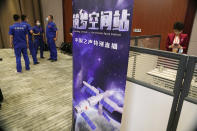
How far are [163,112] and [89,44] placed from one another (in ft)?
2.80

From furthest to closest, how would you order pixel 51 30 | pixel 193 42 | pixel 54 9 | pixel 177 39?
pixel 54 9 → pixel 51 30 → pixel 193 42 → pixel 177 39

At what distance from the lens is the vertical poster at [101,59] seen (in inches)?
41.8

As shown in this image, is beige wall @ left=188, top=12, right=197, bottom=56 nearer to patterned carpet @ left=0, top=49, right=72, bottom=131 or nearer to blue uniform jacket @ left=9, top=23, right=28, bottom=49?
patterned carpet @ left=0, top=49, right=72, bottom=131

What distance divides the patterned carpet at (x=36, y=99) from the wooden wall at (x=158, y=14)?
266cm

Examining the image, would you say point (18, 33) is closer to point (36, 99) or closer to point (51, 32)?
point (51, 32)

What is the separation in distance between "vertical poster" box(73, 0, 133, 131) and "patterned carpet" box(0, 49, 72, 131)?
2.51 feet

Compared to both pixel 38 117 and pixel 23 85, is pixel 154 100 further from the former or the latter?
pixel 23 85

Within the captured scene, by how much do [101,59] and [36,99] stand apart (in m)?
1.95

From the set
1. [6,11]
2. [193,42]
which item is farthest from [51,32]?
[193,42]

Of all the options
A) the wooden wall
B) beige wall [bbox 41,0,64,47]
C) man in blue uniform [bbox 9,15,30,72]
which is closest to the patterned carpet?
man in blue uniform [bbox 9,15,30,72]

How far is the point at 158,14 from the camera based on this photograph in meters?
4.24

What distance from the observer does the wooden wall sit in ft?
13.5

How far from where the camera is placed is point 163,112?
121 cm

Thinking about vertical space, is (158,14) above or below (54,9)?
below
